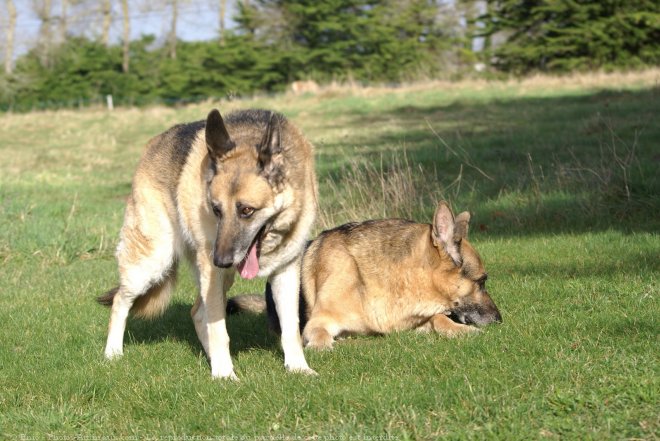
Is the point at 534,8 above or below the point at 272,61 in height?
above

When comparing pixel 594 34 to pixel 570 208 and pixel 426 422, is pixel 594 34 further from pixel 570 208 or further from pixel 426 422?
pixel 426 422

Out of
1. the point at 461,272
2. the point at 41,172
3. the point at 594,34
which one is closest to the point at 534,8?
the point at 594,34

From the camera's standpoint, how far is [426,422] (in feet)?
16.3

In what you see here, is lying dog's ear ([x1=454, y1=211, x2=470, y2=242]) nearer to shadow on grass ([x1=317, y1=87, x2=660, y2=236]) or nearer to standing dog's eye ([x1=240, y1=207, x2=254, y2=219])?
standing dog's eye ([x1=240, y1=207, x2=254, y2=219])

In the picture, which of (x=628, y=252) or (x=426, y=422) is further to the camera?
(x=628, y=252)

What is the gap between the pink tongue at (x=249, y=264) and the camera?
592 cm

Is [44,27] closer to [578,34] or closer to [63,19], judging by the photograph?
[63,19]

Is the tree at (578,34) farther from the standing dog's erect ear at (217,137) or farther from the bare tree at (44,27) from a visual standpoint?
the standing dog's erect ear at (217,137)

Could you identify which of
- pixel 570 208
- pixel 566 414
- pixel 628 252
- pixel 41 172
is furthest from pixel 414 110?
pixel 566 414

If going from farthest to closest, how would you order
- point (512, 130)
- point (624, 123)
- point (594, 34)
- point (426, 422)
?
1. point (594, 34)
2. point (512, 130)
3. point (624, 123)
4. point (426, 422)

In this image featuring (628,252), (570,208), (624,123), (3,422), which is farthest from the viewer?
(624,123)

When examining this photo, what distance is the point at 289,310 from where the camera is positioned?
659 centimetres

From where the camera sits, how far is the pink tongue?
592 cm

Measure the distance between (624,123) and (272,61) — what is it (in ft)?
118
